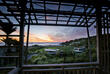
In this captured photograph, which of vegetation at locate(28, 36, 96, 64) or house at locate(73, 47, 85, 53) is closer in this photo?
vegetation at locate(28, 36, 96, 64)

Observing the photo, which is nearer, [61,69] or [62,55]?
[61,69]

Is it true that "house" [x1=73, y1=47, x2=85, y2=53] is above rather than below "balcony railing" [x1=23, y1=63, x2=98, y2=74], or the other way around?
above

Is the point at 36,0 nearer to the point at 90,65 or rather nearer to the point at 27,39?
the point at 27,39

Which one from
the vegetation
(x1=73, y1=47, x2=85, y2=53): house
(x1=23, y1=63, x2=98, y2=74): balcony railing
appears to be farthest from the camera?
(x1=73, y1=47, x2=85, y2=53): house

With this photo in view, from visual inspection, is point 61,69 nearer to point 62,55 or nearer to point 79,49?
point 62,55

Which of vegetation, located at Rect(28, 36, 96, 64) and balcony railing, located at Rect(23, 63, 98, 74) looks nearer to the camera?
balcony railing, located at Rect(23, 63, 98, 74)

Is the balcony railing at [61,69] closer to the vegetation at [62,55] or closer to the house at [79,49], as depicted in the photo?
the vegetation at [62,55]

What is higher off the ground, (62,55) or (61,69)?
(62,55)

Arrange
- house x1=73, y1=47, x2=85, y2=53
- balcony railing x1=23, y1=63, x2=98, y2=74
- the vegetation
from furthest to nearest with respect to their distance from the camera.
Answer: house x1=73, y1=47, x2=85, y2=53 → the vegetation → balcony railing x1=23, y1=63, x2=98, y2=74

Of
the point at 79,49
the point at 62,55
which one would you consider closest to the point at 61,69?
the point at 62,55

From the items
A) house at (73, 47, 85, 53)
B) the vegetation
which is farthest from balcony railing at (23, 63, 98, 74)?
house at (73, 47, 85, 53)

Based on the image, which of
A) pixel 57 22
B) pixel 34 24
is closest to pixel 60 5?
pixel 57 22

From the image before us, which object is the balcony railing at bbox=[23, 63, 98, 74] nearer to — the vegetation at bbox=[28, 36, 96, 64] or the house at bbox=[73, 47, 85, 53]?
the vegetation at bbox=[28, 36, 96, 64]

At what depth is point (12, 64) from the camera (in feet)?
5.95
